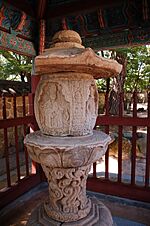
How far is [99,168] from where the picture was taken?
4.80m

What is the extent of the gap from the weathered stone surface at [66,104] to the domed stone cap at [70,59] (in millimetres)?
99

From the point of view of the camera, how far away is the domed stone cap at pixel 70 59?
5.00 feet

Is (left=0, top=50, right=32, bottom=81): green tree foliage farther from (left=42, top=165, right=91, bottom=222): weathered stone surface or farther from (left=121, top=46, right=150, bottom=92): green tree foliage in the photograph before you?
(left=42, top=165, right=91, bottom=222): weathered stone surface

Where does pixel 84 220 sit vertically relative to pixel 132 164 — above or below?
below

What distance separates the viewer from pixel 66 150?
1.62 m

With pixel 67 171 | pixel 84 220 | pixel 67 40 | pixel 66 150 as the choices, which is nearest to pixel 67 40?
pixel 67 40

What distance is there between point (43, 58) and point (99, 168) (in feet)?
12.7

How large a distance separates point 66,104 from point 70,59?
17.5 inches

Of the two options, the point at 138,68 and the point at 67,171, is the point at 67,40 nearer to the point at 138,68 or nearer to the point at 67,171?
the point at 67,171

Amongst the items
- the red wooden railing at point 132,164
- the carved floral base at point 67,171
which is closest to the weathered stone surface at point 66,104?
the carved floral base at point 67,171

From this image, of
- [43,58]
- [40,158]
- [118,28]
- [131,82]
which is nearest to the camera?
[43,58]

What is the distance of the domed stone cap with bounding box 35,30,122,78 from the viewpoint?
5.00ft

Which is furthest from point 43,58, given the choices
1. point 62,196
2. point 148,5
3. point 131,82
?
point 131,82

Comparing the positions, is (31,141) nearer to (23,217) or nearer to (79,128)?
(79,128)
